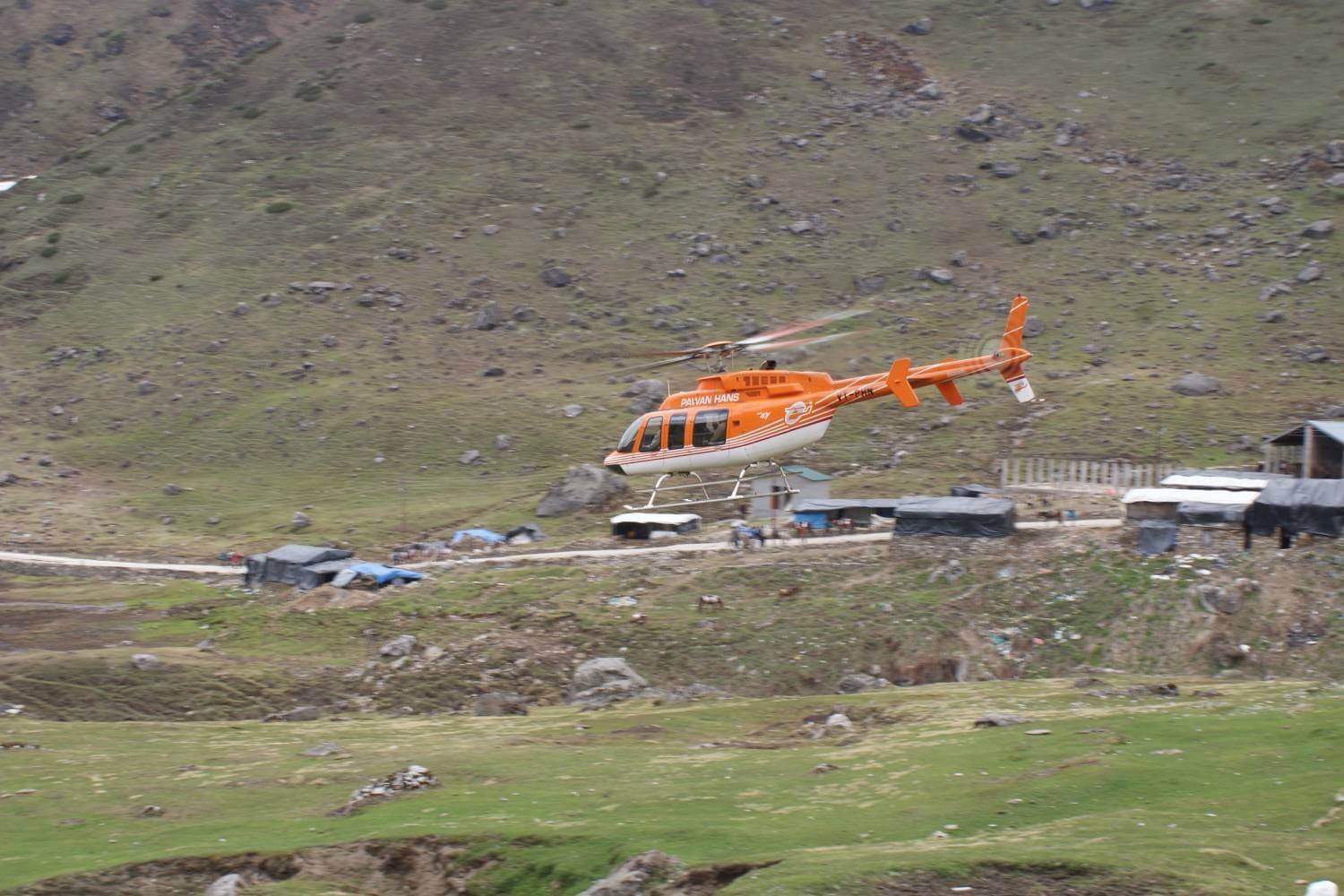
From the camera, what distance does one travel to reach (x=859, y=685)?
155ft

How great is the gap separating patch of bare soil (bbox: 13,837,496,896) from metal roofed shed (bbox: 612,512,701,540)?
38.8 meters

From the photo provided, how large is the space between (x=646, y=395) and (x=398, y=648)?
40091mm

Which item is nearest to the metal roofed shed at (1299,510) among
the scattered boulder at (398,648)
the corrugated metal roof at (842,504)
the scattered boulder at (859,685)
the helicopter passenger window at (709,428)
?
the scattered boulder at (859,685)

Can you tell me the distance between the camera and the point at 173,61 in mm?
151875

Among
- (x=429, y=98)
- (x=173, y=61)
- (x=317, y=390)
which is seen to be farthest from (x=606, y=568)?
(x=173, y=61)

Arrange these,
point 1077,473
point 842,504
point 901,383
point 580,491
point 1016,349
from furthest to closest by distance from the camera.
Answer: point 580,491, point 1077,473, point 842,504, point 1016,349, point 901,383

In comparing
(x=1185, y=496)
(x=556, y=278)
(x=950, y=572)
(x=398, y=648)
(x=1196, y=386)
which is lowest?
(x=398, y=648)

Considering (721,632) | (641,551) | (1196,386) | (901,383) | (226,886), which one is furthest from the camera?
(1196,386)

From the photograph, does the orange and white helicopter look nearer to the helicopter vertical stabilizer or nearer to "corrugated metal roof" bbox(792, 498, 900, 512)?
the helicopter vertical stabilizer

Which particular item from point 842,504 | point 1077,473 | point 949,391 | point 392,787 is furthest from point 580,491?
point 392,787

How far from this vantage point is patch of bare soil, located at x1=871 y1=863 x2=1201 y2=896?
71.2ft

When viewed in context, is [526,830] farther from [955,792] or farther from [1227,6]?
[1227,6]

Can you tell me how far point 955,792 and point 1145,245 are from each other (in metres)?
81.1

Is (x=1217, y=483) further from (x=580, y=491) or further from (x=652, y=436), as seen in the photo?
(x=580, y=491)
